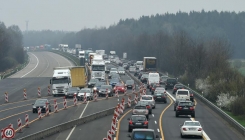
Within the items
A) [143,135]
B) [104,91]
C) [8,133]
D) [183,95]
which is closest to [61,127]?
[143,135]

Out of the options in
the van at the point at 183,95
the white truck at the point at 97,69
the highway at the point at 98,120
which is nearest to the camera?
the highway at the point at 98,120

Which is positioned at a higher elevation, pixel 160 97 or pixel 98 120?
pixel 160 97

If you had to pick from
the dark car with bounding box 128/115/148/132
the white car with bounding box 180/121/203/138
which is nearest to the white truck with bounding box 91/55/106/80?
the dark car with bounding box 128/115/148/132

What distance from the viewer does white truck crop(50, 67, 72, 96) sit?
242 ft

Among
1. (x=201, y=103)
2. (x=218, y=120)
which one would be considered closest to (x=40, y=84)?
(x=201, y=103)

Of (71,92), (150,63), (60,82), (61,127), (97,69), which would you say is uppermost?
(150,63)

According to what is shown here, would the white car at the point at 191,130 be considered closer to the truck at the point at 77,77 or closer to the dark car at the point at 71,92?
the dark car at the point at 71,92

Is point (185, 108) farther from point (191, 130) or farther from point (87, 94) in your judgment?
point (87, 94)

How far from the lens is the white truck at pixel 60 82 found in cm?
7381

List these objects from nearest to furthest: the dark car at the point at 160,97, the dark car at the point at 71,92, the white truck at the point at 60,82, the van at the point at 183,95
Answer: the van at the point at 183,95, the dark car at the point at 160,97, the dark car at the point at 71,92, the white truck at the point at 60,82

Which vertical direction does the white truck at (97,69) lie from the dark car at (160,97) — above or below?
above

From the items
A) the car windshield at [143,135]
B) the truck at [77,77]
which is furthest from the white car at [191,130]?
the truck at [77,77]

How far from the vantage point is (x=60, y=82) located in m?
73.9

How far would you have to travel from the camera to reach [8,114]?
53031 mm
